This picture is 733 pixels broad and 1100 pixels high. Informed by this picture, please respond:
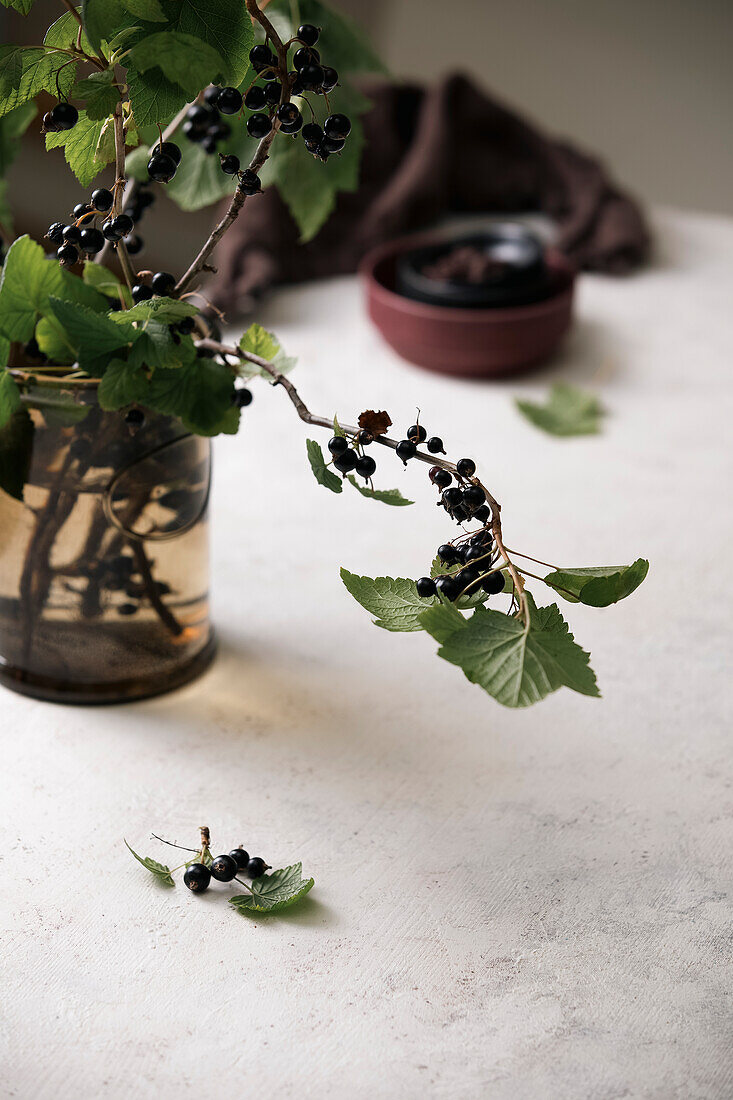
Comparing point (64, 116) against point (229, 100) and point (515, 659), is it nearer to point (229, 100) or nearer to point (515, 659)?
point (229, 100)

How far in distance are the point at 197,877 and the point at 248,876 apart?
0.08ft

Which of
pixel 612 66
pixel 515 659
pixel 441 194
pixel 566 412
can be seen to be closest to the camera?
pixel 515 659

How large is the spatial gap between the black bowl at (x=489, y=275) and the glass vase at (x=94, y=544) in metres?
0.48

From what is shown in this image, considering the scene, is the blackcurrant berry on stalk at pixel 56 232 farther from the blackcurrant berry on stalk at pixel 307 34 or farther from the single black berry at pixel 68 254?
the blackcurrant berry on stalk at pixel 307 34

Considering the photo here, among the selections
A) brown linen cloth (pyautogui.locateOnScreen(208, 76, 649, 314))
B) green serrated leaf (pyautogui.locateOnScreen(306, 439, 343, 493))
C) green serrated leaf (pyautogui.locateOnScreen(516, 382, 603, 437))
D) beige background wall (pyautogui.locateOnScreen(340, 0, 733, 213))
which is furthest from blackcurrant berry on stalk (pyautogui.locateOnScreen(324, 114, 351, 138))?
beige background wall (pyautogui.locateOnScreen(340, 0, 733, 213))

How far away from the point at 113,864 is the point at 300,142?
45 centimetres

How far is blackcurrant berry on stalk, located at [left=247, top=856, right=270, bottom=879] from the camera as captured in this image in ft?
1.71

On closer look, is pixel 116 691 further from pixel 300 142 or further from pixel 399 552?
A: pixel 300 142

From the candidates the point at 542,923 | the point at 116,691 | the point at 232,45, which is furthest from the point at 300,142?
the point at 542,923

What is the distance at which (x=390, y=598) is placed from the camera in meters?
0.47

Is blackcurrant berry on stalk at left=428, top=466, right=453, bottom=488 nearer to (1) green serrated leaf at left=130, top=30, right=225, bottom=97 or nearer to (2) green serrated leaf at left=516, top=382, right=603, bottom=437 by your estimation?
(1) green serrated leaf at left=130, top=30, right=225, bottom=97

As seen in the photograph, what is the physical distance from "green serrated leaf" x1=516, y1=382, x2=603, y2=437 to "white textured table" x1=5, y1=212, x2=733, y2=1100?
0.32ft

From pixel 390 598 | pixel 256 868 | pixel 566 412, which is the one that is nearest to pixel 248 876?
pixel 256 868

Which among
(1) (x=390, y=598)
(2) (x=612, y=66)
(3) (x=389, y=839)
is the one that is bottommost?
(2) (x=612, y=66)
